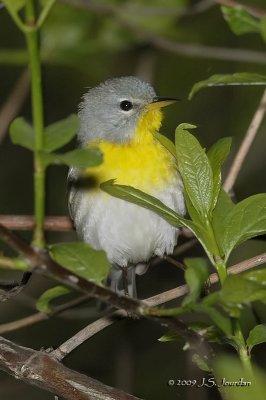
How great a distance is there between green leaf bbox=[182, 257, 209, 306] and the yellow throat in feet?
5.37

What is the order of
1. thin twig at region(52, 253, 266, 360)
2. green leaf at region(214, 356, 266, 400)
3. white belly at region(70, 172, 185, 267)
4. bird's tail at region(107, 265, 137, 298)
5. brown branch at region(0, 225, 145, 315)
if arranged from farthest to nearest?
bird's tail at region(107, 265, 137, 298) → white belly at region(70, 172, 185, 267) → thin twig at region(52, 253, 266, 360) → brown branch at region(0, 225, 145, 315) → green leaf at region(214, 356, 266, 400)

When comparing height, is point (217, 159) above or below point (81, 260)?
above

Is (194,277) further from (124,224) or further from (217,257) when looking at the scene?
(124,224)

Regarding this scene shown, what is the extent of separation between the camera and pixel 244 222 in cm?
160

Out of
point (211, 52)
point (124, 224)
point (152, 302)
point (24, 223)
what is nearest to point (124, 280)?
point (124, 224)

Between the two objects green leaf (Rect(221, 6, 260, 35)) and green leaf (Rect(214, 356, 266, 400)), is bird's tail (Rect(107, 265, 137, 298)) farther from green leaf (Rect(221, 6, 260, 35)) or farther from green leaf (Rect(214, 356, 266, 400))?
green leaf (Rect(214, 356, 266, 400))

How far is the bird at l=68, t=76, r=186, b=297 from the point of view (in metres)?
3.11

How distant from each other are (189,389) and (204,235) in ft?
7.55

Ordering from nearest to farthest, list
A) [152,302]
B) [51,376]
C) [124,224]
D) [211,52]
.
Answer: [51,376], [152,302], [124,224], [211,52]

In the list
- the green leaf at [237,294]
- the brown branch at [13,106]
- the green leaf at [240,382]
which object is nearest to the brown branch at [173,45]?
the brown branch at [13,106]

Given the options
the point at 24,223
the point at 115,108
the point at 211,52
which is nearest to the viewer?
the point at 24,223

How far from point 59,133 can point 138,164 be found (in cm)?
183

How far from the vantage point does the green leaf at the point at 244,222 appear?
1.59 m

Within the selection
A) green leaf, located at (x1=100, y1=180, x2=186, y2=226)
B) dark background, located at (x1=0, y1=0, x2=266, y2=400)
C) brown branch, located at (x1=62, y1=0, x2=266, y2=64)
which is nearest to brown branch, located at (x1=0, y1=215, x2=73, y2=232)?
dark background, located at (x1=0, y1=0, x2=266, y2=400)
